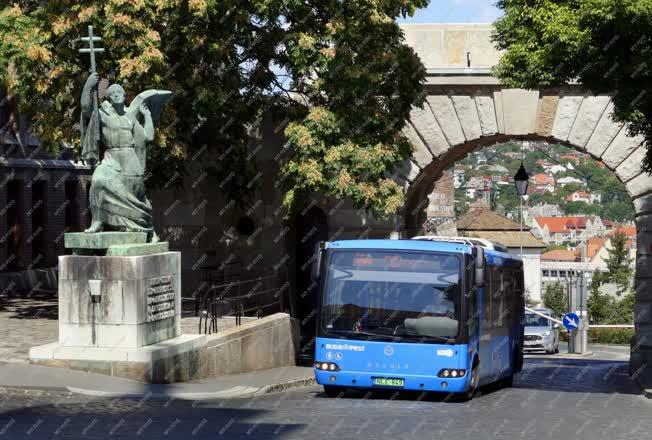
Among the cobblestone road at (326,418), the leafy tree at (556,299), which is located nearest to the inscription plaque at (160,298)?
the cobblestone road at (326,418)

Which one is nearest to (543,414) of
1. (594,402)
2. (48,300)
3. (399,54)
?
(594,402)

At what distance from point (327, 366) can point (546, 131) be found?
37.8 ft

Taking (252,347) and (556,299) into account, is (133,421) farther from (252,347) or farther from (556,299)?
(556,299)

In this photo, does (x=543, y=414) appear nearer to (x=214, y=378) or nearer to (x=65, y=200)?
(x=214, y=378)

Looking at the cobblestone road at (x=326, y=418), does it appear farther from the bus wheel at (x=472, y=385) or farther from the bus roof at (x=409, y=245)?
the bus roof at (x=409, y=245)

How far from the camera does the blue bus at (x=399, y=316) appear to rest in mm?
19438

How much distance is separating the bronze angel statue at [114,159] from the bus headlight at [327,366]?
3.15 m

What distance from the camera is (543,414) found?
1666 cm

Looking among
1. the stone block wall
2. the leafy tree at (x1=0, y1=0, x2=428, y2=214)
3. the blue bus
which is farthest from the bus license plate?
the leafy tree at (x1=0, y1=0, x2=428, y2=214)

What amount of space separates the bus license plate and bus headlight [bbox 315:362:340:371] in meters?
0.59

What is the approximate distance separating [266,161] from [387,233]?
3.08 metres

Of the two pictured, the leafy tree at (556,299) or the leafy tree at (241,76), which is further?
the leafy tree at (556,299)

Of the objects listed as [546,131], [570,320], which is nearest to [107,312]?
[546,131]

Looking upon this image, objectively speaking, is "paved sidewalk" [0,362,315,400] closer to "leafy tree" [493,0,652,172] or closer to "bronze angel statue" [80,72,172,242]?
"bronze angel statue" [80,72,172,242]
